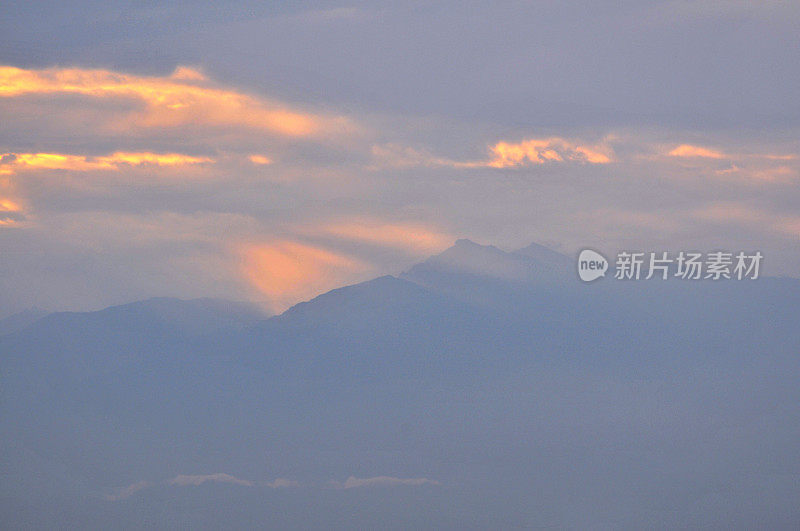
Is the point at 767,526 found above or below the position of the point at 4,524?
above

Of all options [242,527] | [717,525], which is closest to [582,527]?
Result: [717,525]

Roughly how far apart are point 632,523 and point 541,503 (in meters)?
23.8

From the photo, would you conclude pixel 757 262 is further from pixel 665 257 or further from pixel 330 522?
pixel 330 522

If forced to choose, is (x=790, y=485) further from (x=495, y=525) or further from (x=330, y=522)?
(x=330, y=522)

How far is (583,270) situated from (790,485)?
169009 millimetres

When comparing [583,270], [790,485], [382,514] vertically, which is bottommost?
[382,514]

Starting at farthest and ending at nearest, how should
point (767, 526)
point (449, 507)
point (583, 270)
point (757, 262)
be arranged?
point (449, 507) < point (767, 526) < point (583, 270) < point (757, 262)

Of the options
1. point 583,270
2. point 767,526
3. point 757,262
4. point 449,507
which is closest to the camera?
point 757,262

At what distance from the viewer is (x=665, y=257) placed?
53.4 meters

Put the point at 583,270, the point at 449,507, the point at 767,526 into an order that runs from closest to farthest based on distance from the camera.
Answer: the point at 583,270 → the point at 767,526 → the point at 449,507

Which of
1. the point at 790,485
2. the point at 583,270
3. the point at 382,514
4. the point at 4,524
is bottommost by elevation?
the point at 4,524

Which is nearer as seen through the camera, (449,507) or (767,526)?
(767,526)

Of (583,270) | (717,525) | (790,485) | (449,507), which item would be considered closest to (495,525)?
(449,507)

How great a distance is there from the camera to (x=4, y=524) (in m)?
200
